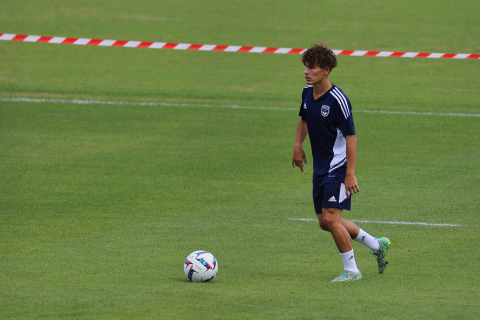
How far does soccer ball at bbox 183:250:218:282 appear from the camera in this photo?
7.84 metres

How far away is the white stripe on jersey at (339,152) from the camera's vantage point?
7.86 meters

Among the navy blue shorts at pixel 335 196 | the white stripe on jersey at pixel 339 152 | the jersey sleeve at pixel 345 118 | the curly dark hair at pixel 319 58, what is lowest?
the navy blue shorts at pixel 335 196

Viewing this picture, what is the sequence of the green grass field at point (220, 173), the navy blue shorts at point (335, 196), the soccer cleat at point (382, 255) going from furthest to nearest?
1. the soccer cleat at point (382, 255)
2. the navy blue shorts at point (335, 196)
3. the green grass field at point (220, 173)

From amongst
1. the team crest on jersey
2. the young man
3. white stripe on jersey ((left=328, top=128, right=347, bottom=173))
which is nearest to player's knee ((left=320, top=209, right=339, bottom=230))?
the young man

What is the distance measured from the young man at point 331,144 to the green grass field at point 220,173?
545mm

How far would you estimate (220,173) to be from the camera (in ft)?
47.0

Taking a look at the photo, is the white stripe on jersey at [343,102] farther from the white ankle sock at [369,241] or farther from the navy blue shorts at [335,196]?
the white ankle sock at [369,241]

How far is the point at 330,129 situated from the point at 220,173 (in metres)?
6.61

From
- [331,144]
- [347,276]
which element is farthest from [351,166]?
[347,276]

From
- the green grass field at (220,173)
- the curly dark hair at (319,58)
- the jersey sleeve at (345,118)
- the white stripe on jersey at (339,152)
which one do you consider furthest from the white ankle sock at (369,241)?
the curly dark hair at (319,58)

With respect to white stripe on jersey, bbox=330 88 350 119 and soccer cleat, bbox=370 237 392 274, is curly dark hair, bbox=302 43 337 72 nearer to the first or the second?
white stripe on jersey, bbox=330 88 350 119

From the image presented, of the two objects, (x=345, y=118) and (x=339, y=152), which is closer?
(x=345, y=118)

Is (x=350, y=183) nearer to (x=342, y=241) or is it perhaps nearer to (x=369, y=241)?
(x=342, y=241)

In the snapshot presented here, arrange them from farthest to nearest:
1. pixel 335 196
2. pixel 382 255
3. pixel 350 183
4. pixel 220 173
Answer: pixel 220 173
pixel 382 255
pixel 335 196
pixel 350 183
